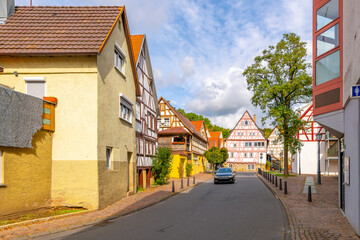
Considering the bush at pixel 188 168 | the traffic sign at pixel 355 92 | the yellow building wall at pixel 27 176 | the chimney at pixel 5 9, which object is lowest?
the bush at pixel 188 168

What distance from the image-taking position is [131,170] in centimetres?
1898

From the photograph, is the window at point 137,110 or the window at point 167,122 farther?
the window at point 167,122

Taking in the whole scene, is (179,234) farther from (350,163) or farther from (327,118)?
(327,118)

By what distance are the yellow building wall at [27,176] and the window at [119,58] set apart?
5.33 meters

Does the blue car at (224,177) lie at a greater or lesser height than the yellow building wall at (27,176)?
lesser

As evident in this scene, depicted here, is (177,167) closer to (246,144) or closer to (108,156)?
(108,156)

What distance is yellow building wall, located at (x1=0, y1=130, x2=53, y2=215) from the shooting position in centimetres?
1019

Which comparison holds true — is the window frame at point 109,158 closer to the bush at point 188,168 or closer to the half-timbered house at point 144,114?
the half-timbered house at point 144,114

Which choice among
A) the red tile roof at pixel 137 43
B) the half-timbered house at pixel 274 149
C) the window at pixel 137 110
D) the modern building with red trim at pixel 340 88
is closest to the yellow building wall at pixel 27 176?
the window at pixel 137 110

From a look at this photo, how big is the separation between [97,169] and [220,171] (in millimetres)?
20243

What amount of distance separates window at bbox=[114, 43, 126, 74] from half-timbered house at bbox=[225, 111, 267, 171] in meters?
56.5

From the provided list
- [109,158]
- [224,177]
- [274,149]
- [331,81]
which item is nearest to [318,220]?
[331,81]

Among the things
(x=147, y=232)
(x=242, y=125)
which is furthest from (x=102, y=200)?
(x=242, y=125)

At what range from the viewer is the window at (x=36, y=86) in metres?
13.0
